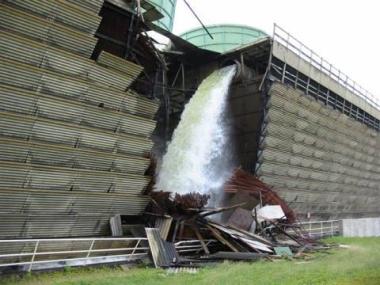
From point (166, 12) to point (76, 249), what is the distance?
681 inches

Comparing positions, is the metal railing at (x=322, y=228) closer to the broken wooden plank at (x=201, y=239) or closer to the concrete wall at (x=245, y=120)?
the concrete wall at (x=245, y=120)

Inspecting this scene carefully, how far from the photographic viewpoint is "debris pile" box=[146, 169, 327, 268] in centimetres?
1453

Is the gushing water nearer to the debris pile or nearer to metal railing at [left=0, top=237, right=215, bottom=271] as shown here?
the debris pile

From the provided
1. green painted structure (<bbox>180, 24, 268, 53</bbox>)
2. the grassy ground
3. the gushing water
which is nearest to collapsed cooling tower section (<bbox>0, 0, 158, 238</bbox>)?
the grassy ground

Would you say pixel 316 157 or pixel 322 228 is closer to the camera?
pixel 322 228

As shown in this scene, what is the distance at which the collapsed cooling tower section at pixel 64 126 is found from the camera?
475 inches

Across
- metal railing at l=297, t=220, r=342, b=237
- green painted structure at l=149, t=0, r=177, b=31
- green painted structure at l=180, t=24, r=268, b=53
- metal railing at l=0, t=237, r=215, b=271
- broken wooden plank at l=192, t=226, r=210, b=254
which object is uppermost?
green painted structure at l=180, t=24, r=268, b=53

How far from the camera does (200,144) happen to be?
23.4 m

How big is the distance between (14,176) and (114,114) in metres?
3.86

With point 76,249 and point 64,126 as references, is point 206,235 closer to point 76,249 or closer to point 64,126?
point 76,249

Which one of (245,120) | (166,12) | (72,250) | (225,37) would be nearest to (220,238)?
(72,250)

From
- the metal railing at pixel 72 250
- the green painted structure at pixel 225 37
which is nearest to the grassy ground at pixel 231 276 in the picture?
the metal railing at pixel 72 250

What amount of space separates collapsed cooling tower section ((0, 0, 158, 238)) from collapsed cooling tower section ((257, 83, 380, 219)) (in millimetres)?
9785

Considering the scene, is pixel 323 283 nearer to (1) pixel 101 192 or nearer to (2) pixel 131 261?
(2) pixel 131 261
